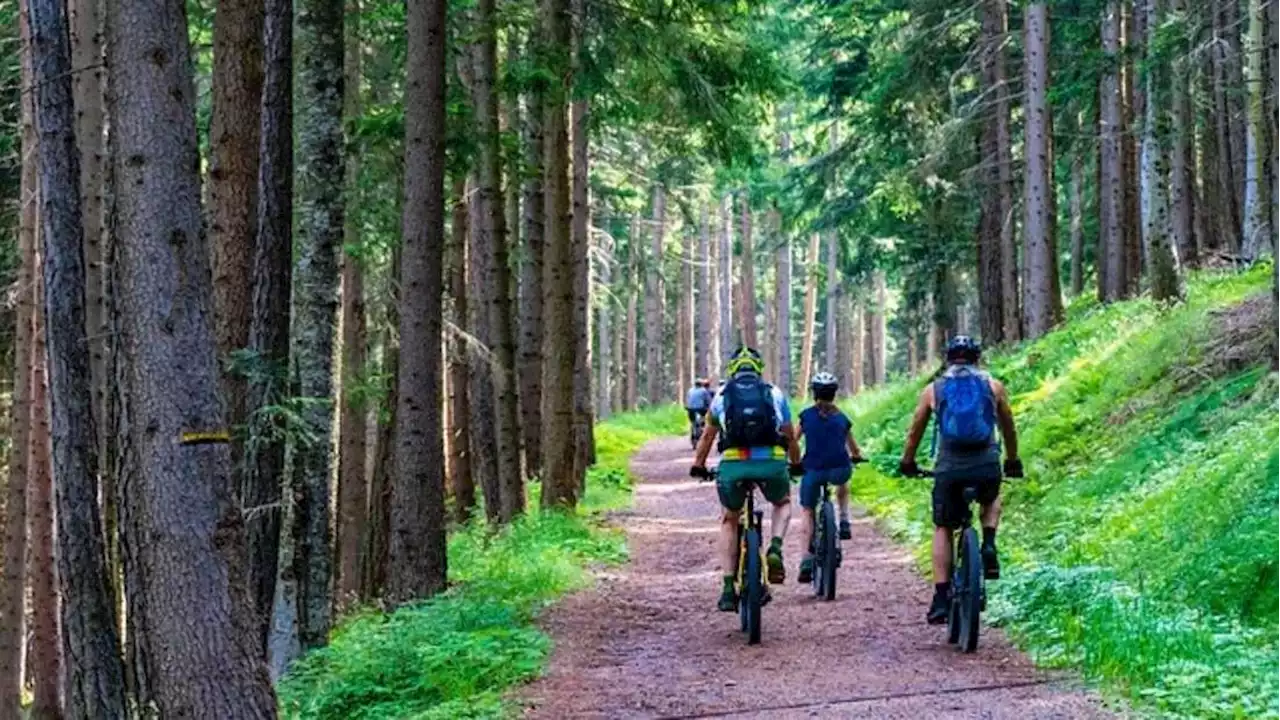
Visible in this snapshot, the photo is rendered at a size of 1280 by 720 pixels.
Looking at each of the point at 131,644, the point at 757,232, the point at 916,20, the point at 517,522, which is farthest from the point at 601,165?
the point at 757,232

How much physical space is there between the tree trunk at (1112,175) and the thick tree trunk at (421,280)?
1337 cm

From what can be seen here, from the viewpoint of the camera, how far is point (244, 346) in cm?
1063

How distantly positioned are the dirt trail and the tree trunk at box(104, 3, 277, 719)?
75.5 inches

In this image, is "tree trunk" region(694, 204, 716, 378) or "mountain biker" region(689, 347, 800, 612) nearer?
"mountain biker" region(689, 347, 800, 612)

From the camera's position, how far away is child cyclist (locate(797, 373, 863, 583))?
452 inches

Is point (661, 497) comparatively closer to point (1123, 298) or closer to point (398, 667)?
point (1123, 298)

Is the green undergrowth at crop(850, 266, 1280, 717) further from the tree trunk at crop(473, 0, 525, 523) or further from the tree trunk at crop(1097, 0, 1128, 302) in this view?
the tree trunk at crop(473, 0, 525, 523)

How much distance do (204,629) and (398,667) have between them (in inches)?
105

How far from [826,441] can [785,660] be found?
297 cm

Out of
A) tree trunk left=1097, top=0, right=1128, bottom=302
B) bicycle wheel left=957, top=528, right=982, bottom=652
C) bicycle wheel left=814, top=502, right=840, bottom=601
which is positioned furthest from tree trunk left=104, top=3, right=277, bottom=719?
tree trunk left=1097, top=0, right=1128, bottom=302

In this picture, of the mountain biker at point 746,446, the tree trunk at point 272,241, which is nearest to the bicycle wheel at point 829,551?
the mountain biker at point 746,446

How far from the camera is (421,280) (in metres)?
11.7

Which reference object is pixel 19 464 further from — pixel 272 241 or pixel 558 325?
pixel 272 241

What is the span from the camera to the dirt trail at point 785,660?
766 centimetres
